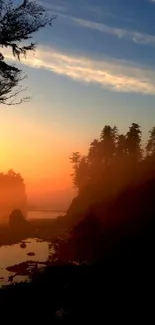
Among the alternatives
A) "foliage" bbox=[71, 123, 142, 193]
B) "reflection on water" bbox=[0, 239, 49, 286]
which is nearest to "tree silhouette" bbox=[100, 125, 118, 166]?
"foliage" bbox=[71, 123, 142, 193]

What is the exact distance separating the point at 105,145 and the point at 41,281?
88720 mm

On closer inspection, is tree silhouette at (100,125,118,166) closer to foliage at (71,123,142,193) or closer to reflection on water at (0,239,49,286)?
foliage at (71,123,142,193)

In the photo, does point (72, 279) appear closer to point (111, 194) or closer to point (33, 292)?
point (33, 292)

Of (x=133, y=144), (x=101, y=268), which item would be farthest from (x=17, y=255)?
(x=133, y=144)

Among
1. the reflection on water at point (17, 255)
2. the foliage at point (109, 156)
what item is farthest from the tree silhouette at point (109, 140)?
the reflection on water at point (17, 255)

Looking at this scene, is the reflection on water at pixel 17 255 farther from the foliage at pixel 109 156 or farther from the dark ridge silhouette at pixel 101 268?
the foliage at pixel 109 156

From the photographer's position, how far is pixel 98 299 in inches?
980

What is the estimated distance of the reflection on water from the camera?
42.2m

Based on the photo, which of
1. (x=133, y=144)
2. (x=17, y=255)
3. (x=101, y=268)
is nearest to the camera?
(x=101, y=268)

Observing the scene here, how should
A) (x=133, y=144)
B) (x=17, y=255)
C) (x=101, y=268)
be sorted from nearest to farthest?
(x=101, y=268), (x=17, y=255), (x=133, y=144)

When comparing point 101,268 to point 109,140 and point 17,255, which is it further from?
point 109,140

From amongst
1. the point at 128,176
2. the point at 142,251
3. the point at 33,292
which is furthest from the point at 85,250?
the point at 128,176

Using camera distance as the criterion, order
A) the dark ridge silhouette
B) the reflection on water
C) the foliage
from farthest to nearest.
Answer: the foliage
the reflection on water
the dark ridge silhouette

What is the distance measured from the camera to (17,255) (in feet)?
189
